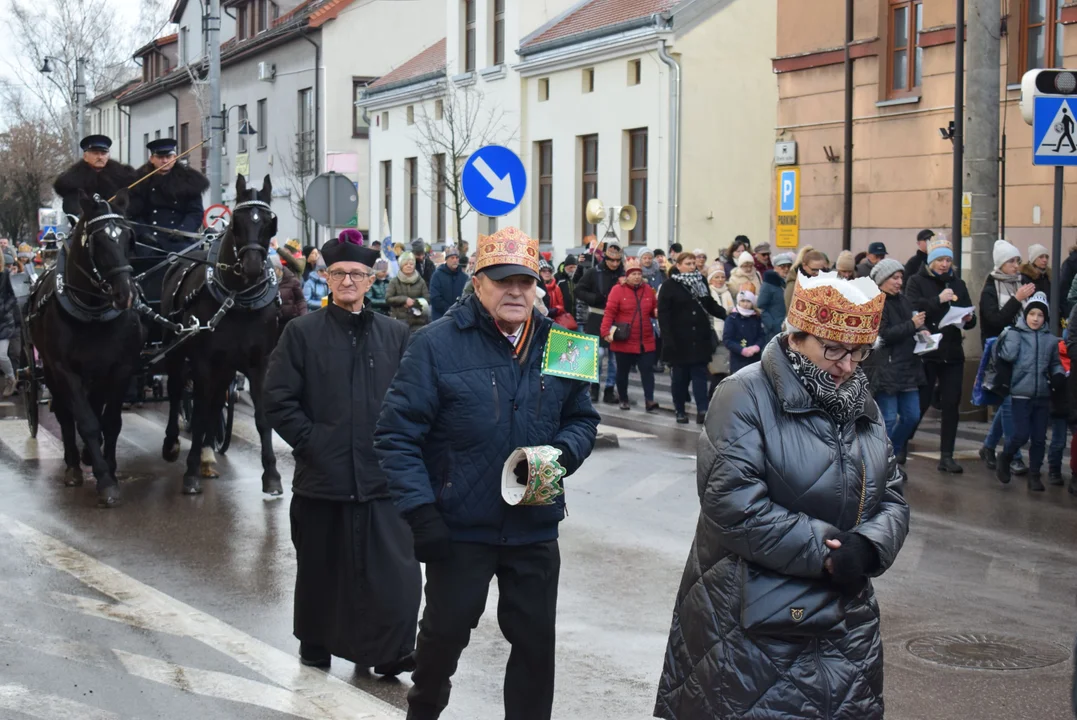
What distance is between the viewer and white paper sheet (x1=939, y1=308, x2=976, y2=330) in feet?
42.7

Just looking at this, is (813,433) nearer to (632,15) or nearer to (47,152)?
(632,15)

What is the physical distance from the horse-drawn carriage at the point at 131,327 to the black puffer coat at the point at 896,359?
481cm

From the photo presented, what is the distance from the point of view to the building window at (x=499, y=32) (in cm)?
3953

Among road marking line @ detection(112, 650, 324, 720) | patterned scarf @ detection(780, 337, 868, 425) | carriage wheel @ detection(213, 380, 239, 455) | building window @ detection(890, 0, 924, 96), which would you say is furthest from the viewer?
building window @ detection(890, 0, 924, 96)

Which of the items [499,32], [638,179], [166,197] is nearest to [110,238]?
[166,197]

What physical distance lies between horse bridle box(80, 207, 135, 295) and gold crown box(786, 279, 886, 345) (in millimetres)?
7811

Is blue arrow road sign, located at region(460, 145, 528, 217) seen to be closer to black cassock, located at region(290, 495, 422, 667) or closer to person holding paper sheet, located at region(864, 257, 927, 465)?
person holding paper sheet, located at region(864, 257, 927, 465)

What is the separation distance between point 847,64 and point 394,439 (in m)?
20.4

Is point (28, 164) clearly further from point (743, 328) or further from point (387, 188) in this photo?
point (743, 328)

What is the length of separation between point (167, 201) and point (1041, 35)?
505 inches

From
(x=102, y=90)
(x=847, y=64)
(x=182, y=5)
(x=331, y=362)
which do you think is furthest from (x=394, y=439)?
(x=102, y=90)

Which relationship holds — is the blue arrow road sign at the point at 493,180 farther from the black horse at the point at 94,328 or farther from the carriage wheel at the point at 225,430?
the black horse at the point at 94,328

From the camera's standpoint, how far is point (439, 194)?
4300cm

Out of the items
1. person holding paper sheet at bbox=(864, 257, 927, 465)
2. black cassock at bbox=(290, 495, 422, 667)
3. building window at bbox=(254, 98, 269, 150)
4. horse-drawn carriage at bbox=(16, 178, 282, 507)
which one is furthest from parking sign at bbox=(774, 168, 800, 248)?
building window at bbox=(254, 98, 269, 150)
